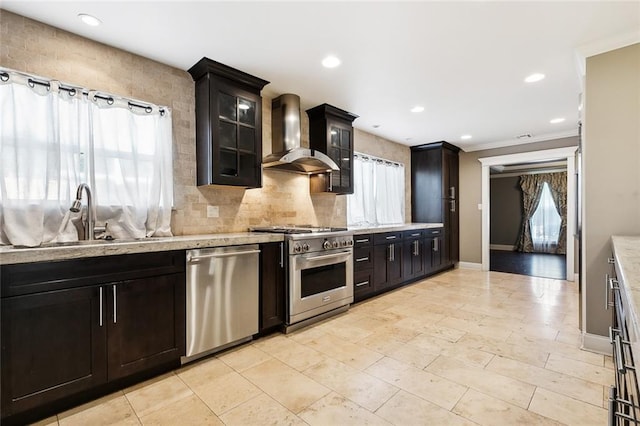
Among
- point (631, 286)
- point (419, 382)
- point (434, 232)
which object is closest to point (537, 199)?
point (434, 232)

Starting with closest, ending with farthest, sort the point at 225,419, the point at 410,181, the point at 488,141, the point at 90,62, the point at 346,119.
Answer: the point at 225,419, the point at 90,62, the point at 346,119, the point at 488,141, the point at 410,181

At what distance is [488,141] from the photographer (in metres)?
5.67

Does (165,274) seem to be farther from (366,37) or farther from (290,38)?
(366,37)

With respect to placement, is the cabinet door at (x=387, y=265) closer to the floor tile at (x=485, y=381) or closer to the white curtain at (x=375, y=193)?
the white curtain at (x=375, y=193)

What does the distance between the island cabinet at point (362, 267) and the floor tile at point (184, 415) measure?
226 cm

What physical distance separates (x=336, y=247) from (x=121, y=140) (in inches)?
87.3

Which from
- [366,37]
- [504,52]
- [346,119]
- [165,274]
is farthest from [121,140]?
[504,52]

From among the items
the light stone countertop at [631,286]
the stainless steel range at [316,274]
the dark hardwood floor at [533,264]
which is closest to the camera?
the light stone countertop at [631,286]

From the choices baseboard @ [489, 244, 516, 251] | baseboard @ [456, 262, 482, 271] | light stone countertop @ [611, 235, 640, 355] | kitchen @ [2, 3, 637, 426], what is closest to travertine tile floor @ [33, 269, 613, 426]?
kitchen @ [2, 3, 637, 426]

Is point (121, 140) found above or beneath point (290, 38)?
beneath

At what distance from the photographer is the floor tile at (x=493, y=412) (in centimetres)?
165

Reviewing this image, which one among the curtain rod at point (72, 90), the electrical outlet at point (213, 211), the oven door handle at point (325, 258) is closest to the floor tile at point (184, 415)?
the oven door handle at point (325, 258)

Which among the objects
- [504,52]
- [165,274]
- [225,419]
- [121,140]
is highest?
[504,52]

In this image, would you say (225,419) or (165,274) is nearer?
(225,419)
